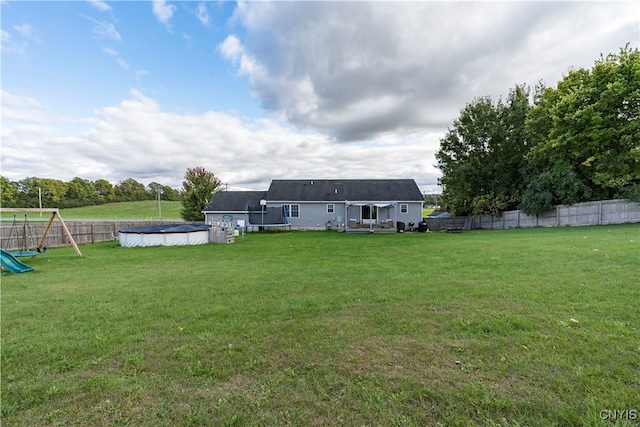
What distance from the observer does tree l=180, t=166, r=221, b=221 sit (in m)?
28.7

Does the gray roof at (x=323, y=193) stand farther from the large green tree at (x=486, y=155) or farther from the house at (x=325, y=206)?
the large green tree at (x=486, y=155)

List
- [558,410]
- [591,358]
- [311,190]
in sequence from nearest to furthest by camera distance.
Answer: [558,410] < [591,358] < [311,190]

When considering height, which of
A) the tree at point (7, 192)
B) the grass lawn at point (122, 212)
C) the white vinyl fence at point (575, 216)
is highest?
the tree at point (7, 192)

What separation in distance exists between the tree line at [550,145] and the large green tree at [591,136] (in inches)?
2.0

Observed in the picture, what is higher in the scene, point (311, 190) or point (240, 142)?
point (240, 142)

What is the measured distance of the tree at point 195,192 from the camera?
28719 millimetres

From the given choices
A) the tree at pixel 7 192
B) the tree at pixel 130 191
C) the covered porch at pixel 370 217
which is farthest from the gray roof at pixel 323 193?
the tree at pixel 130 191

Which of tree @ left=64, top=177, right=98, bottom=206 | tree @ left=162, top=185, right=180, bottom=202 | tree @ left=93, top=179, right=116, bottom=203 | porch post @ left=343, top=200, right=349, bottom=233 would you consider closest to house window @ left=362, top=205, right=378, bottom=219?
porch post @ left=343, top=200, right=349, bottom=233

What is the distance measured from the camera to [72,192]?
57.7 meters

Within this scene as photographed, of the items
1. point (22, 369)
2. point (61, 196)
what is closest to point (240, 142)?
point (22, 369)

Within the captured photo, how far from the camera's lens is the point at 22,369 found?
2.82 metres

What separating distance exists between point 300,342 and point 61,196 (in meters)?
71.8

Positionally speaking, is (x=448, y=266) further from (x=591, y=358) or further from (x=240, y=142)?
(x=240, y=142)

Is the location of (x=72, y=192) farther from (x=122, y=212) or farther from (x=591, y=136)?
(x=591, y=136)
